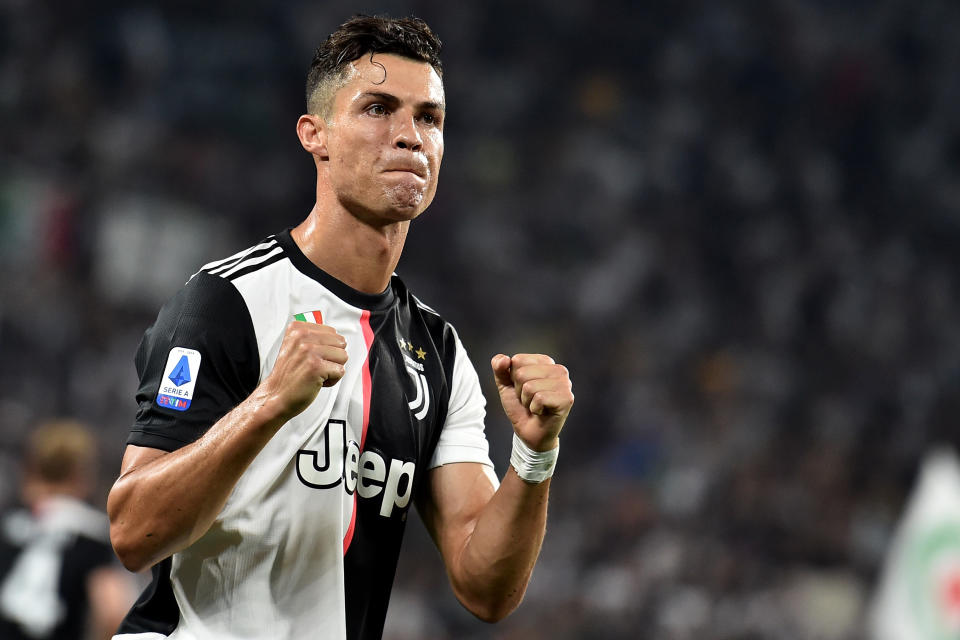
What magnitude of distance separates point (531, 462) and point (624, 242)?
8881 mm

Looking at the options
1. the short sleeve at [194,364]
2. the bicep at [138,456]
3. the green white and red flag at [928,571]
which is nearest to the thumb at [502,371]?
the short sleeve at [194,364]

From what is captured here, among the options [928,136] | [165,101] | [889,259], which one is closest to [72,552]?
[165,101]

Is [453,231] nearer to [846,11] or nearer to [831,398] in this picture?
[831,398]

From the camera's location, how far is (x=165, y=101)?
1121 cm

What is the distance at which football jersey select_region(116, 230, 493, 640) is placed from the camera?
2490 mm

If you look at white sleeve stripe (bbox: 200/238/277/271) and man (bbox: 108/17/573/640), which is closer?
man (bbox: 108/17/573/640)

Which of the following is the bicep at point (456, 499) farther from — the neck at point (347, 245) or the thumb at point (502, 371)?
the neck at point (347, 245)

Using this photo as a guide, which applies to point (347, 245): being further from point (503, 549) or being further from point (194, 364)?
point (503, 549)

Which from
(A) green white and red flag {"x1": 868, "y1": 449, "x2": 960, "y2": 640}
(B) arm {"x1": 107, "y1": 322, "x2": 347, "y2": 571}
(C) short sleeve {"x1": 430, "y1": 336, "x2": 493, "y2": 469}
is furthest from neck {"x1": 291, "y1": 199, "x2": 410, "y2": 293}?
(A) green white and red flag {"x1": 868, "y1": 449, "x2": 960, "y2": 640}

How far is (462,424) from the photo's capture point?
3.01 m

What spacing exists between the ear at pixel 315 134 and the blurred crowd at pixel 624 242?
5949mm

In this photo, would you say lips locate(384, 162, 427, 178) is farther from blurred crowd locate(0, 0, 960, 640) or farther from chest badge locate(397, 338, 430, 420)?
blurred crowd locate(0, 0, 960, 640)

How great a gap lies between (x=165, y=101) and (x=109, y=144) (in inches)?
36.5

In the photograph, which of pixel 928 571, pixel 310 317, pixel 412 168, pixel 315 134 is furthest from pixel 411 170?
pixel 928 571
